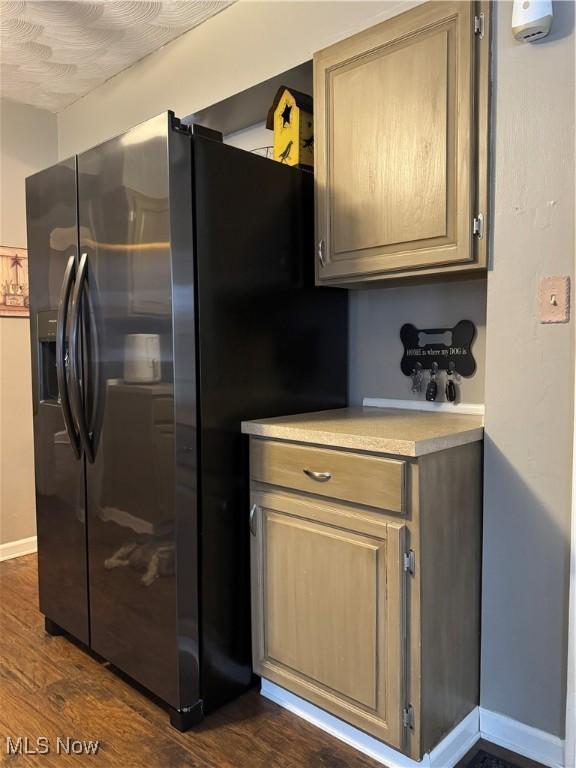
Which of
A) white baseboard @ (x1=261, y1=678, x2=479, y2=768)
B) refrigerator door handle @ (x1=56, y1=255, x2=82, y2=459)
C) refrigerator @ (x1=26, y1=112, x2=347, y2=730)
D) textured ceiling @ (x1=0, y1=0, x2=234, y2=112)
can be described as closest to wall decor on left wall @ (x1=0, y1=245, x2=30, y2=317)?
textured ceiling @ (x1=0, y1=0, x2=234, y2=112)

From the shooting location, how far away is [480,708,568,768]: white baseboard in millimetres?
1598

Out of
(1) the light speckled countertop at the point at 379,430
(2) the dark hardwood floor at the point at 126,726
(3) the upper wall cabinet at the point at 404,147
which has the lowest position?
(2) the dark hardwood floor at the point at 126,726

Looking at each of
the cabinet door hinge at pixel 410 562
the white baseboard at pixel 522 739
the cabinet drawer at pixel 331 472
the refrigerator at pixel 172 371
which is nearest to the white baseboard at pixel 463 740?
the white baseboard at pixel 522 739

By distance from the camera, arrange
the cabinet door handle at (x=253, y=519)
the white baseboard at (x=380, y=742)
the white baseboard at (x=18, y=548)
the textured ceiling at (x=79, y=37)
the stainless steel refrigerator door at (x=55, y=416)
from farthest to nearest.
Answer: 1. the white baseboard at (x=18, y=548)
2. the textured ceiling at (x=79, y=37)
3. the stainless steel refrigerator door at (x=55, y=416)
4. the cabinet door handle at (x=253, y=519)
5. the white baseboard at (x=380, y=742)

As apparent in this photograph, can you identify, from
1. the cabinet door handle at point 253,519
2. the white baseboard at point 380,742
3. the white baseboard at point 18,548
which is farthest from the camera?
the white baseboard at point 18,548

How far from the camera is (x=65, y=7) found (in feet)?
7.91

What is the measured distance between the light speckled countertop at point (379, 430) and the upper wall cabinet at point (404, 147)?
0.46 metres

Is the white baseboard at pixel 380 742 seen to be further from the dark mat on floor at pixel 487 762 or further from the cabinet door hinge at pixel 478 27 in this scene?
the cabinet door hinge at pixel 478 27

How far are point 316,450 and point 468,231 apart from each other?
2.48 ft

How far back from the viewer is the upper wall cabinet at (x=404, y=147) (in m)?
1.63

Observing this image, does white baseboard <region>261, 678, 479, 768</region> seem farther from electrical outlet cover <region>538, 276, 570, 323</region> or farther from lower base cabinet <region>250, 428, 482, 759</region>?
electrical outlet cover <region>538, 276, 570, 323</region>

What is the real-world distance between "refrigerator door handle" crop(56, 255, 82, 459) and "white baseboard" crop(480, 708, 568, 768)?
158cm

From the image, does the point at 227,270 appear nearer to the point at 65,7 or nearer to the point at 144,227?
the point at 144,227

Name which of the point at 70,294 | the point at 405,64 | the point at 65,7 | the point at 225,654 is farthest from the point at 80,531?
the point at 65,7
